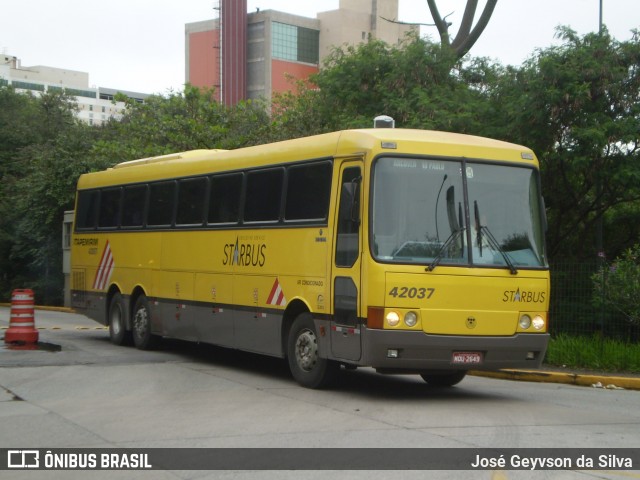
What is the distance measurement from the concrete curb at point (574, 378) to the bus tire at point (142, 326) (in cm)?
634

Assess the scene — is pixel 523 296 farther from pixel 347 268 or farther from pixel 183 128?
pixel 183 128

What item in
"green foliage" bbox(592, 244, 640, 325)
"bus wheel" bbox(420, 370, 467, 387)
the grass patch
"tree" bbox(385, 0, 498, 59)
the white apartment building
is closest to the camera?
"bus wheel" bbox(420, 370, 467, 387)

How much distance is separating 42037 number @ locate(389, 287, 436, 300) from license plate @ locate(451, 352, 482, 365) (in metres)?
0.80

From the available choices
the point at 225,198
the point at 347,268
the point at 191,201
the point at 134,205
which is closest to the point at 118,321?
the point at 134,205

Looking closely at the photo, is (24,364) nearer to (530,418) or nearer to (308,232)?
(308,232)

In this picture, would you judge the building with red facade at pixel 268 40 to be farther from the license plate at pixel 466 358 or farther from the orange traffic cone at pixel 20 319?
the license plate at pixel 466 358

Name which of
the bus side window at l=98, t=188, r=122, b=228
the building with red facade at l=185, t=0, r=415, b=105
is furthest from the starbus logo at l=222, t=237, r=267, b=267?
the building with red facade at l=185, t=0, r=415, b=105

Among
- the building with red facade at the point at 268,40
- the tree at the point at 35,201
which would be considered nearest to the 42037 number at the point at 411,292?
the tree at the point at 35,201

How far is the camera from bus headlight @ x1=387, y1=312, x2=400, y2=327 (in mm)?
11703

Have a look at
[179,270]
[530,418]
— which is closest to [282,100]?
[179,270]

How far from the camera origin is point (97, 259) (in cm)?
2066

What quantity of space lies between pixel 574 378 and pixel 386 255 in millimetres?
5092

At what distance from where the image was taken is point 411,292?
11.8 m

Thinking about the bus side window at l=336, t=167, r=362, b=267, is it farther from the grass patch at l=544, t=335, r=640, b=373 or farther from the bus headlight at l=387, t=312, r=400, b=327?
the grass patch at l=544, t=335, r=640, b=373
